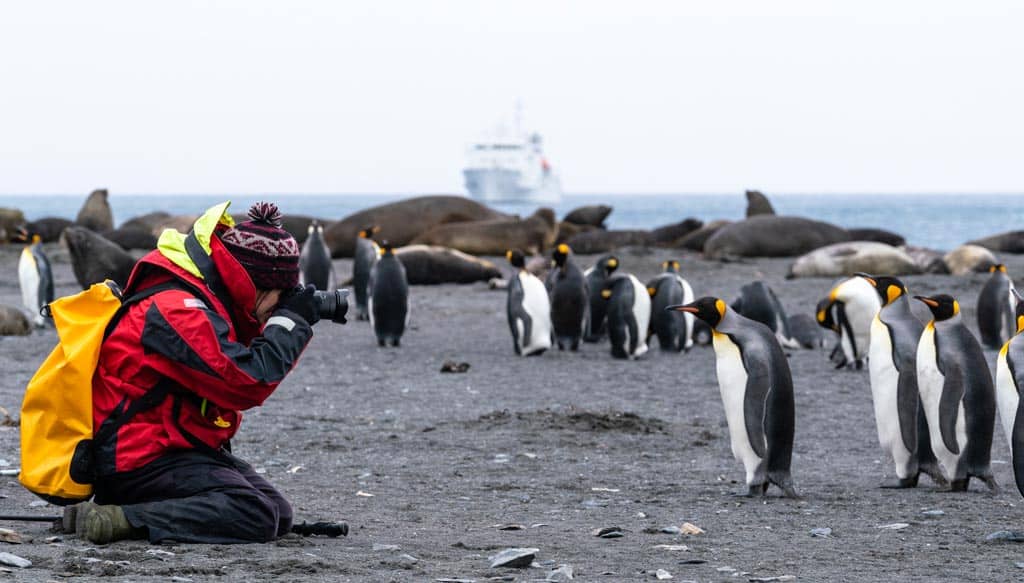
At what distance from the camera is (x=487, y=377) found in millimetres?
10258

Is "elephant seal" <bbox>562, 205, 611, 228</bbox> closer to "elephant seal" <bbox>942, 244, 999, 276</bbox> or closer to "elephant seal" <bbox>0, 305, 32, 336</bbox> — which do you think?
"elephant seal" <bbox>942, 244, 999, 276</bbox>

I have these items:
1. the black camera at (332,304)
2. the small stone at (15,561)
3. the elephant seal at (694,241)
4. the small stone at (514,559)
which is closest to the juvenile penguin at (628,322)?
the black camera at (332,304)

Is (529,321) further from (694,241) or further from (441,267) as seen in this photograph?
(694,241)

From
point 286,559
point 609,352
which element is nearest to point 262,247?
point 286,559

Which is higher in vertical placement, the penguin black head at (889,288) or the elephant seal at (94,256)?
the penguin black head at (889,288)

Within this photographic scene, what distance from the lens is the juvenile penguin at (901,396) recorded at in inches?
235

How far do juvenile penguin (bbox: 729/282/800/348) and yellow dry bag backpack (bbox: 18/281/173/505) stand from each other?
8.63 metres

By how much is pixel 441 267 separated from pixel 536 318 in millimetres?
7372

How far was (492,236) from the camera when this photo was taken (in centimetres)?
2423

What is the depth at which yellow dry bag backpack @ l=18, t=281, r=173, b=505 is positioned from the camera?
394cm

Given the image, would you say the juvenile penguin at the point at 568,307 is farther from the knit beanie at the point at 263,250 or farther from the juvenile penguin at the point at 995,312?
the knit beanie at the point at 263,250

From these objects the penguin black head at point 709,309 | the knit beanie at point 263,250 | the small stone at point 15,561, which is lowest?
the small stone at point 15,561

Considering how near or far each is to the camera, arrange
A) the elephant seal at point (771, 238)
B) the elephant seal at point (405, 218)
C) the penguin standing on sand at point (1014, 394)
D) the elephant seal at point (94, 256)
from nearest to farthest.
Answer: the penguin standing on sand at point (1014, 394)
the elephant seal at point (94, 256)
the elephant seal at point (771, 238)
the elephant seal at point (405, 218)

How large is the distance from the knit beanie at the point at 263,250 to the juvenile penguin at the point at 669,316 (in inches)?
315
